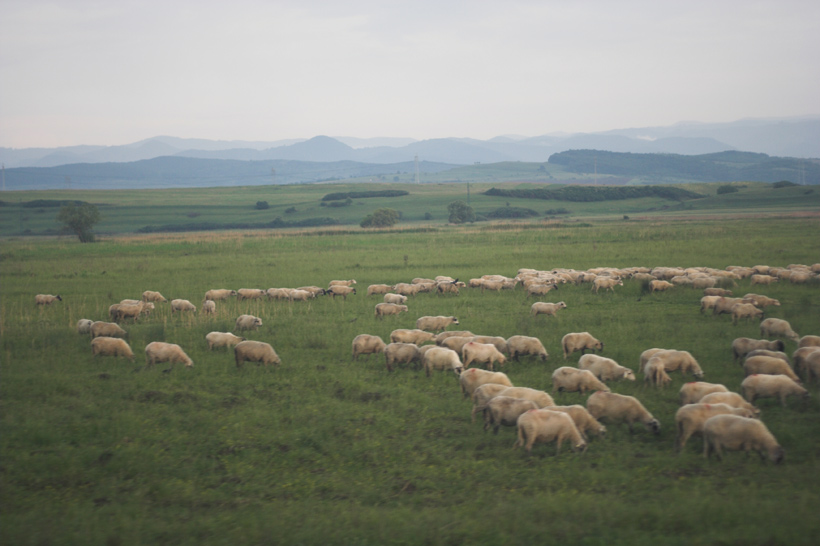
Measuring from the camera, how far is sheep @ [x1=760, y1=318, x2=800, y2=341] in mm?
16141

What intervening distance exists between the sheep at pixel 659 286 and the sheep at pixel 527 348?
12.2 metres

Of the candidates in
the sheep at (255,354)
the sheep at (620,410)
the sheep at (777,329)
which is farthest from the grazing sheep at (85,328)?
the sheep at (777,329)

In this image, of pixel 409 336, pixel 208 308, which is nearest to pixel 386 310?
pixel 409 336

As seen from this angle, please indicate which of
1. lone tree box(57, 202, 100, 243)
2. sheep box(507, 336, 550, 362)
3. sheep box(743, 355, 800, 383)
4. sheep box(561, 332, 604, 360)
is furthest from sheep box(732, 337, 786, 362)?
lone tree box(57, 202, 100, 243)

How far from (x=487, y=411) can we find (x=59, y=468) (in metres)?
7.37

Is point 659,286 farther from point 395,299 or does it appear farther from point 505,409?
point 505,409

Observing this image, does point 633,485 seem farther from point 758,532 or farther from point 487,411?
point 487,411

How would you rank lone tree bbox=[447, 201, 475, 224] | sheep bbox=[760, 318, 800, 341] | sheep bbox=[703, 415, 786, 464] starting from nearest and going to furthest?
1. sheep bbox=[703, 415, 786, 464]
2. sheep bbox=[760, 318, 800, 341]
3. lone tree bbox=[447, 201, 475, 224]

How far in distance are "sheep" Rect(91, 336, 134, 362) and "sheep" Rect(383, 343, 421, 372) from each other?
23.7 ft

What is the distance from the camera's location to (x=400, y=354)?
14891 mm

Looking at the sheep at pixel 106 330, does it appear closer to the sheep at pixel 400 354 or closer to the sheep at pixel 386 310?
the sheep at pixel 386 310

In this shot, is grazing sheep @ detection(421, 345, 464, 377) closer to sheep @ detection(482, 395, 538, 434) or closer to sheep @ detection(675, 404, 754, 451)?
sheep @ detection(482, 395, 538, 434)

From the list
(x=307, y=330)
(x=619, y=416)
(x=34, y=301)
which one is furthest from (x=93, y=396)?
(x=34, y=301)

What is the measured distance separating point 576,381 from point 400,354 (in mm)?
4549
